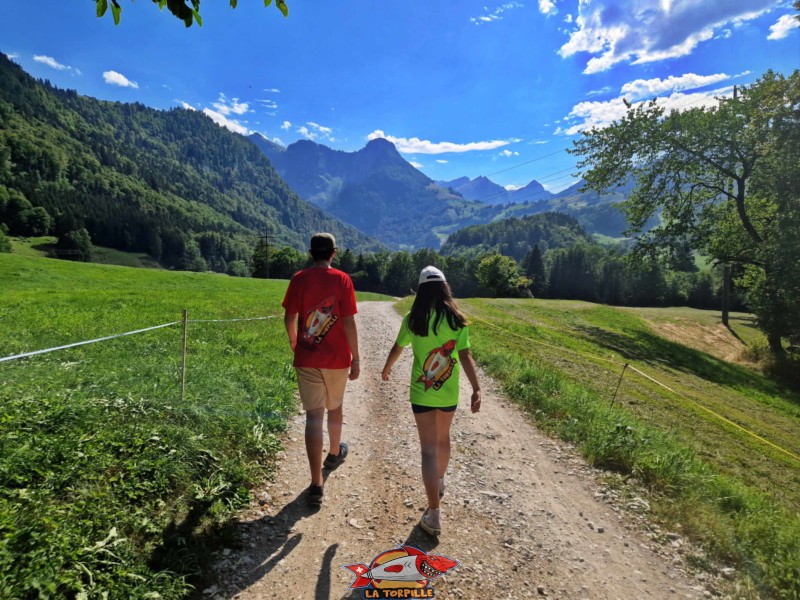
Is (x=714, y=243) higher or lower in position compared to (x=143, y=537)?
higher

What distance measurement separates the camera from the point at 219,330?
13156 mm

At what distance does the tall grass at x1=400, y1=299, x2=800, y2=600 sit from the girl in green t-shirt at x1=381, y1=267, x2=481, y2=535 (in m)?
3.26

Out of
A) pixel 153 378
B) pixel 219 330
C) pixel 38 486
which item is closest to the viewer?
pixel 38 486

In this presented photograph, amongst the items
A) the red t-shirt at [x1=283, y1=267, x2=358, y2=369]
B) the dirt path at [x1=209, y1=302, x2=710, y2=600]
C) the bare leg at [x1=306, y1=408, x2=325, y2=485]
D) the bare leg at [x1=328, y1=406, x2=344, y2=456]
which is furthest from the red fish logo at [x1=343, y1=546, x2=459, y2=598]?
the red t-shirt at [x1=283, y1=267, x2=358, y2=369]

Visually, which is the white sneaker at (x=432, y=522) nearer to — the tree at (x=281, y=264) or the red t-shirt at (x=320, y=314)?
the red t-shirt at (x=320, y=314)

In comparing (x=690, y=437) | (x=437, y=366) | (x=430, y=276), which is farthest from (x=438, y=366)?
(x=690, y=437)

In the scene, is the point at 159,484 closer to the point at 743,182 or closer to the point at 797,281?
the point at 797,281

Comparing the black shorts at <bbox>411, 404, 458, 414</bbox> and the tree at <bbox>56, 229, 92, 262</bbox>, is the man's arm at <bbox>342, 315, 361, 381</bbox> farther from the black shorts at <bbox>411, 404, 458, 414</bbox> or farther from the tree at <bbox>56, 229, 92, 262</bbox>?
the tree at <bbox>56, 229, 92, 262</bbox>

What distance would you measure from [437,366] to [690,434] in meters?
9.06

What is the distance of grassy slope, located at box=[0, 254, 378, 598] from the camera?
308 centimetres

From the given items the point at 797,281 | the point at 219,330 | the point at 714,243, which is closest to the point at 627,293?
the point at 714,243

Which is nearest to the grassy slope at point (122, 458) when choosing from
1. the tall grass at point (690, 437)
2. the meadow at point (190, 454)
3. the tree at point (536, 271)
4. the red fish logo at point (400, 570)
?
the meadow at point (190, 454)

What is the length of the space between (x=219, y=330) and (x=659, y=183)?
1183 inches

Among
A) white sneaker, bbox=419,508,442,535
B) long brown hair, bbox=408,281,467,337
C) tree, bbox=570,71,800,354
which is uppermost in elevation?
tree, bbox=570,71,800,354
